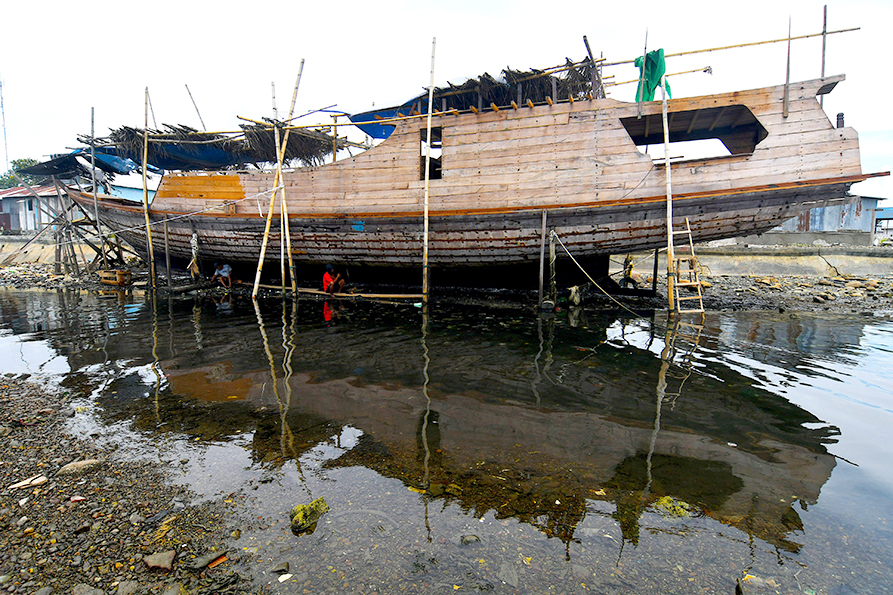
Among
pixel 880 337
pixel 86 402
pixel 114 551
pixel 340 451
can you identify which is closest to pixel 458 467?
pixel 340 451

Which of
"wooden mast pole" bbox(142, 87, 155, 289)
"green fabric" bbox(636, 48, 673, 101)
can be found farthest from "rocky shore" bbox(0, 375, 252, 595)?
"wooden mast pole" bbox(142, 87, 155, 289)

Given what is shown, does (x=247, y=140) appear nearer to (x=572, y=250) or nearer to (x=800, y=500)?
(x=572, y=250)

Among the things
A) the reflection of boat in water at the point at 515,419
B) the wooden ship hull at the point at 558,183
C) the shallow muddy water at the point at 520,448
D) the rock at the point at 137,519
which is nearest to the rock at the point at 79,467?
the shallow muddy water at the point at 520,448

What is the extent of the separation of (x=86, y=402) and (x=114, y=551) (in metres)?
3.00

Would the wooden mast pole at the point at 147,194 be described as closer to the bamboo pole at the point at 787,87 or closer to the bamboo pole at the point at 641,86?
the bamboo pole at the point at 641,86

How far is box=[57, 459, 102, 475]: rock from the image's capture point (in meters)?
3.09

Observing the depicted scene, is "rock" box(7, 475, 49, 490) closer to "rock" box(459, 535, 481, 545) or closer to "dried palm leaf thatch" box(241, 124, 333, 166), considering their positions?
"rock" box(459, 535, 481, 545)

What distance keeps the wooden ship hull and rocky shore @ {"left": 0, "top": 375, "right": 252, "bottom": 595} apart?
862 centimetres

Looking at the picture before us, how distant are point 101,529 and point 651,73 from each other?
11.5m

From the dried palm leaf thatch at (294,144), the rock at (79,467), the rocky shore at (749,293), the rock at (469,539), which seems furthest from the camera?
the dried palm leaf thatch at (294,144)

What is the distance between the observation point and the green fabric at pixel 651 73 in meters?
9.17

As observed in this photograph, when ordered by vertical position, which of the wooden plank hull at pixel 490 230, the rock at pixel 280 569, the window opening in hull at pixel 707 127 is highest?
the window opening in hull at pixel 707 127

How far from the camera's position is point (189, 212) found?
543 inches

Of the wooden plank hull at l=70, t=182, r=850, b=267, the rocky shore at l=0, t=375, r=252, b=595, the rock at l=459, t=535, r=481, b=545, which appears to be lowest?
the rock at l=459, t=535, r=481, b=545
